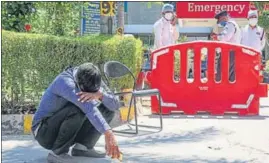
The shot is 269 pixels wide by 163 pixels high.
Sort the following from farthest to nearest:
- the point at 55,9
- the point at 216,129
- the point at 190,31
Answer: the point at 190,31
the point at 55,9
the point at 216,129

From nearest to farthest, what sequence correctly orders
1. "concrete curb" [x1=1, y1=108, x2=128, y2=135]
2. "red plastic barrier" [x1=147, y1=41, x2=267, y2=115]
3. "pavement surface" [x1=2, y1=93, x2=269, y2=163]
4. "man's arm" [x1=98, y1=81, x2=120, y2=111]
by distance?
"man's arm" [x1=98, y1=81, x2=120, y2=111], "pavement surface" [x1=2, y1=93, x2=269, y2=163], "concrete curb" [x1=1, y1=108, x2=128, y2=135], "red plastic barrier" [x1=147, y1=41, x2=267, y2=115]

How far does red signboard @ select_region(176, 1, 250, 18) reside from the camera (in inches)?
691

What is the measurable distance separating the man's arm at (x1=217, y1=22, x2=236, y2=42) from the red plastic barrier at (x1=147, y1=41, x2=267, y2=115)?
140 centimetres

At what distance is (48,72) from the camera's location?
6.42m

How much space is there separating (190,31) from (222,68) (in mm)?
22675

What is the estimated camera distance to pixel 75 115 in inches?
164

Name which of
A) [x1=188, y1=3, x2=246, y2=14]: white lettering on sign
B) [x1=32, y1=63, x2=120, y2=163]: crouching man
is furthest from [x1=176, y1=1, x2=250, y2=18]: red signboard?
[x1=32, y1=63, x2=120, y2=163]: crouching man

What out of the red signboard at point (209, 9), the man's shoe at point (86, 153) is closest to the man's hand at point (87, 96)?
the man's shoe at point (86, 153)

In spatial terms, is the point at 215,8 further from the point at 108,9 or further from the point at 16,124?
the point at 16,124

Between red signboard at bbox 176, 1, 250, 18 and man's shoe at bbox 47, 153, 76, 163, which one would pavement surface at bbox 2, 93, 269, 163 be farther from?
red signboard at bbox 176, 1, 250, 18

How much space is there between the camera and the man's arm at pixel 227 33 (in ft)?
30.9

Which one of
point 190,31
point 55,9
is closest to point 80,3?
point 55,9

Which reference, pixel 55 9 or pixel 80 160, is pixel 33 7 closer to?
pixel 55 9

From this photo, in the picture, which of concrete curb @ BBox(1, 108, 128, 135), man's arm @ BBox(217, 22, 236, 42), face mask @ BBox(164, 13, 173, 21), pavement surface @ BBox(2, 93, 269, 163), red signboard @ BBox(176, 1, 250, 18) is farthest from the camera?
red signboard @ BBox(176, 1, 250, 18)
